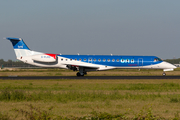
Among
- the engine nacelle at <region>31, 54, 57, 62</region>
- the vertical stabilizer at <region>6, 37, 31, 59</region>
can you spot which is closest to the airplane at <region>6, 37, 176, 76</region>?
the engine nacelle at <region>31, 54, 57, 62</region>

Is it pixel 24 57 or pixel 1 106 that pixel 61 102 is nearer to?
pixel 1 106

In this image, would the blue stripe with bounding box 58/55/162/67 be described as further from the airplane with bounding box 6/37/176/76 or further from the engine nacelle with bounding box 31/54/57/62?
the engine nacelle with bounding box 31/54/57/62

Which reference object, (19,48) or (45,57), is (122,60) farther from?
(19,48)

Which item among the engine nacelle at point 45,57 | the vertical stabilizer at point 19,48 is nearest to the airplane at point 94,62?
the engine nacelle at point 45,57

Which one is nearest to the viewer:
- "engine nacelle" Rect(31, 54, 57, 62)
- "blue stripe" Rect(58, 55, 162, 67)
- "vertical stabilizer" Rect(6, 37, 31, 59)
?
"blue stripe" Rect(58, 55, 162, 67)

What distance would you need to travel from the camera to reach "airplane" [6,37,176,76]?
36.6m

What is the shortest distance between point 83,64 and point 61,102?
24310 mm

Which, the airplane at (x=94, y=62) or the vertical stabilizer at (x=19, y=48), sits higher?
the vertical stabilizer at (x=19, y=48)

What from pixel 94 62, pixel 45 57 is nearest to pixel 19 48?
pixel 45 57

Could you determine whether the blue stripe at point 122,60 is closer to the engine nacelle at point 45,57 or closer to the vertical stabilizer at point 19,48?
the engine nacelle at point 45,57

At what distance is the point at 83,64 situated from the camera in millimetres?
37062

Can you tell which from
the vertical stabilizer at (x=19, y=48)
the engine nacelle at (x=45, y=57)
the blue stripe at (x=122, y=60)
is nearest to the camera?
the blue stripe at (x=122, y=60)

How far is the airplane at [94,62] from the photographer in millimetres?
36625

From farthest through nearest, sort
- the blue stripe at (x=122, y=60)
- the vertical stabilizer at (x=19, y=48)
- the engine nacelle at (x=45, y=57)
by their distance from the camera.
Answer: the vertical stabilizer at (x=19, y=48), the engine nacelle at (x=45, y=57), the blue stripe at (x=122, y=60)
